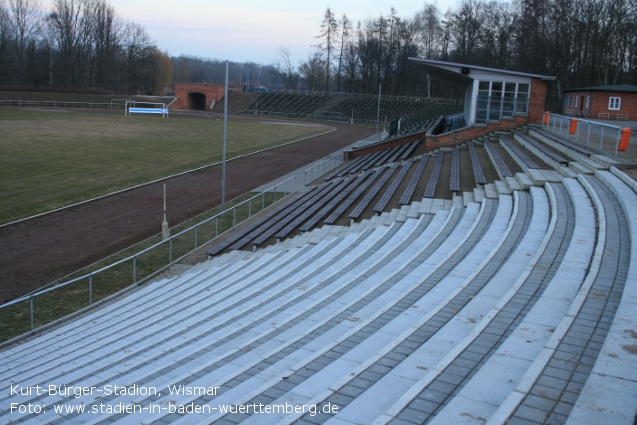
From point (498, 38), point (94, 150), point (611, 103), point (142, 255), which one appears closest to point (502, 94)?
point (611, 103)

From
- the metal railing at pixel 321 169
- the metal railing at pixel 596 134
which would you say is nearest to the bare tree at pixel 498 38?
the metal railing at pixel 321 169

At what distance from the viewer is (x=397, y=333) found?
6926 millimetres

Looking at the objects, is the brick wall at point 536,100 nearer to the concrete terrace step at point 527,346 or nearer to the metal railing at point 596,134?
the metal railing at point 596,134

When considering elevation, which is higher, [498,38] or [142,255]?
→ [498,38]

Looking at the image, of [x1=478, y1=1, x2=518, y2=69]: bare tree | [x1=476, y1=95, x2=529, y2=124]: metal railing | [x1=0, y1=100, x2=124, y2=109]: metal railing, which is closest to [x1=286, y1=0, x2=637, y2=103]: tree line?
[x1=478, y1=1, x2=518, y2=69]: bare tree

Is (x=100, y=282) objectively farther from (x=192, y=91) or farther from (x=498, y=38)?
(x=192, y=91)

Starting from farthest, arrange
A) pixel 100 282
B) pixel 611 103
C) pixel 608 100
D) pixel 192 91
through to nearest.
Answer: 1. pixel 192 91
2. pixel 611 103
3. pixel 608 100
4. pixel 100 282

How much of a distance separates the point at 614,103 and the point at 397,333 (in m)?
32.6

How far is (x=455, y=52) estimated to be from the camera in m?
77.6

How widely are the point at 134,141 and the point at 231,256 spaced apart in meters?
30.3

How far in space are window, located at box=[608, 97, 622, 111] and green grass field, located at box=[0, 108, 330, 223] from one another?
2442 cm

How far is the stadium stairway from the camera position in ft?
16.8

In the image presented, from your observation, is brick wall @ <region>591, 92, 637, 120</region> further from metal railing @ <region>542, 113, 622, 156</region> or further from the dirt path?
the dirt path

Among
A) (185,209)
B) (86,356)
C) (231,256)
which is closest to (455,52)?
(185,209)
